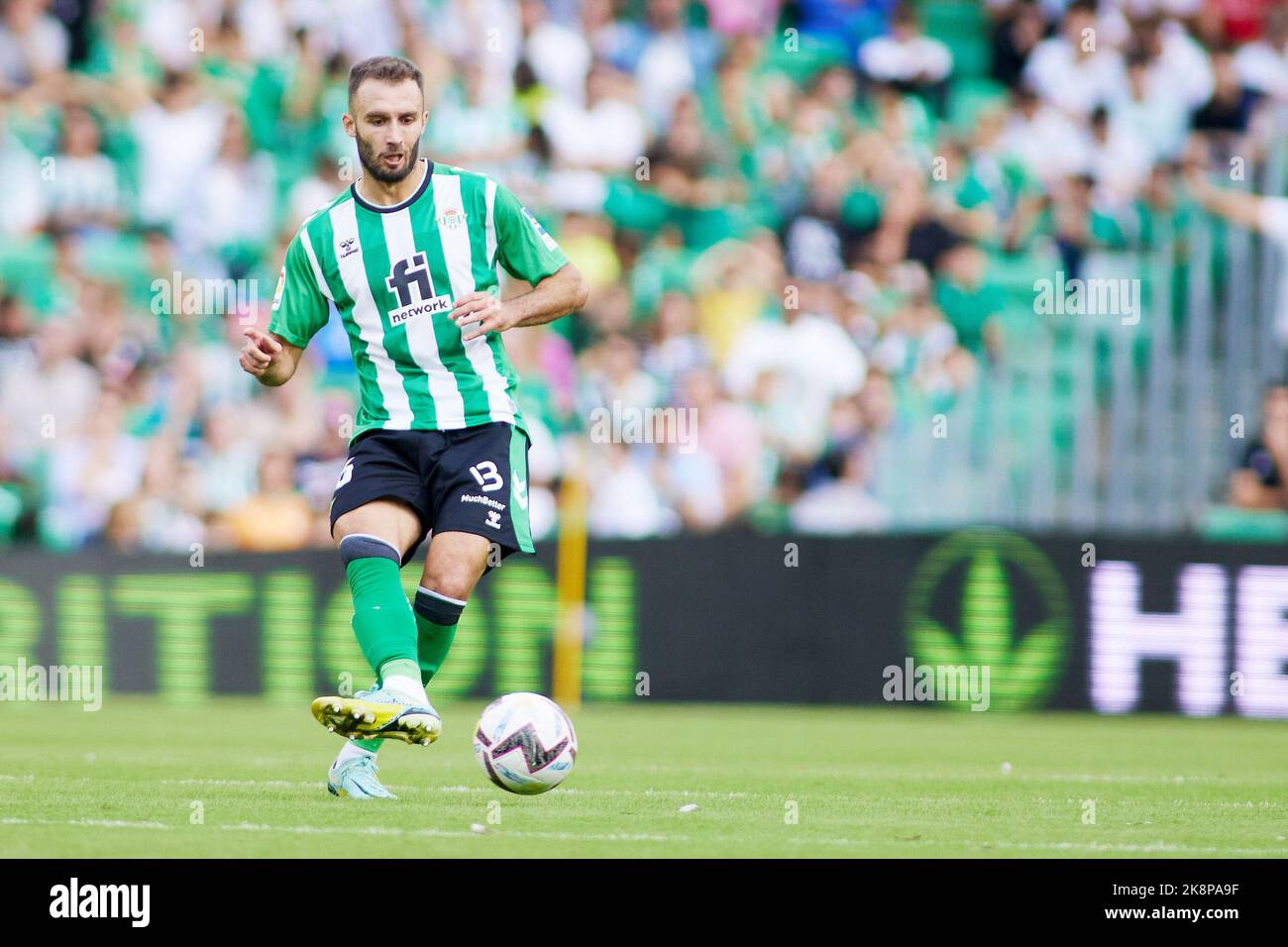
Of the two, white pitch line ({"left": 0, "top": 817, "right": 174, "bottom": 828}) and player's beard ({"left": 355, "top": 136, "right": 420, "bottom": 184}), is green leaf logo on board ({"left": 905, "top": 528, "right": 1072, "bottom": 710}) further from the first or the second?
white pitch line ({"left": 0, "top": 817, "right": 174, "bottom": 828})

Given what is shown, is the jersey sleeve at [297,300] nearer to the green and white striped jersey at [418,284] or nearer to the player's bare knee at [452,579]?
the green and white striped jersey at [418,284]

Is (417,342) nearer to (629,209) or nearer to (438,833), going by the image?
(438,833)

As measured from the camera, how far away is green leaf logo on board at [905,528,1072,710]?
12.3 m

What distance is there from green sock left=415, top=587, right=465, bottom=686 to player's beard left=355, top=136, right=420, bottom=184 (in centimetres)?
141

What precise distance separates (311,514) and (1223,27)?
8.84 m

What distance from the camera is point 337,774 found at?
6.90 meters

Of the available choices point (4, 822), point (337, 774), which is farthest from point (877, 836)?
point (4, 822)

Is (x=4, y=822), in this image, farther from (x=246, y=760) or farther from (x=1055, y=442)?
(x=1055, y=442)

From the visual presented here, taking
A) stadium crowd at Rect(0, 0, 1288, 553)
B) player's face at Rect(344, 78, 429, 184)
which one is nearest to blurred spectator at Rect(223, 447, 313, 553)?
stadium crowd at Rect(0, 0, 1288, 553)

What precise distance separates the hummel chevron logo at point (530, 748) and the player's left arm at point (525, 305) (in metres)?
1.33

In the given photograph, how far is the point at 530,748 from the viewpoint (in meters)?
6.50
